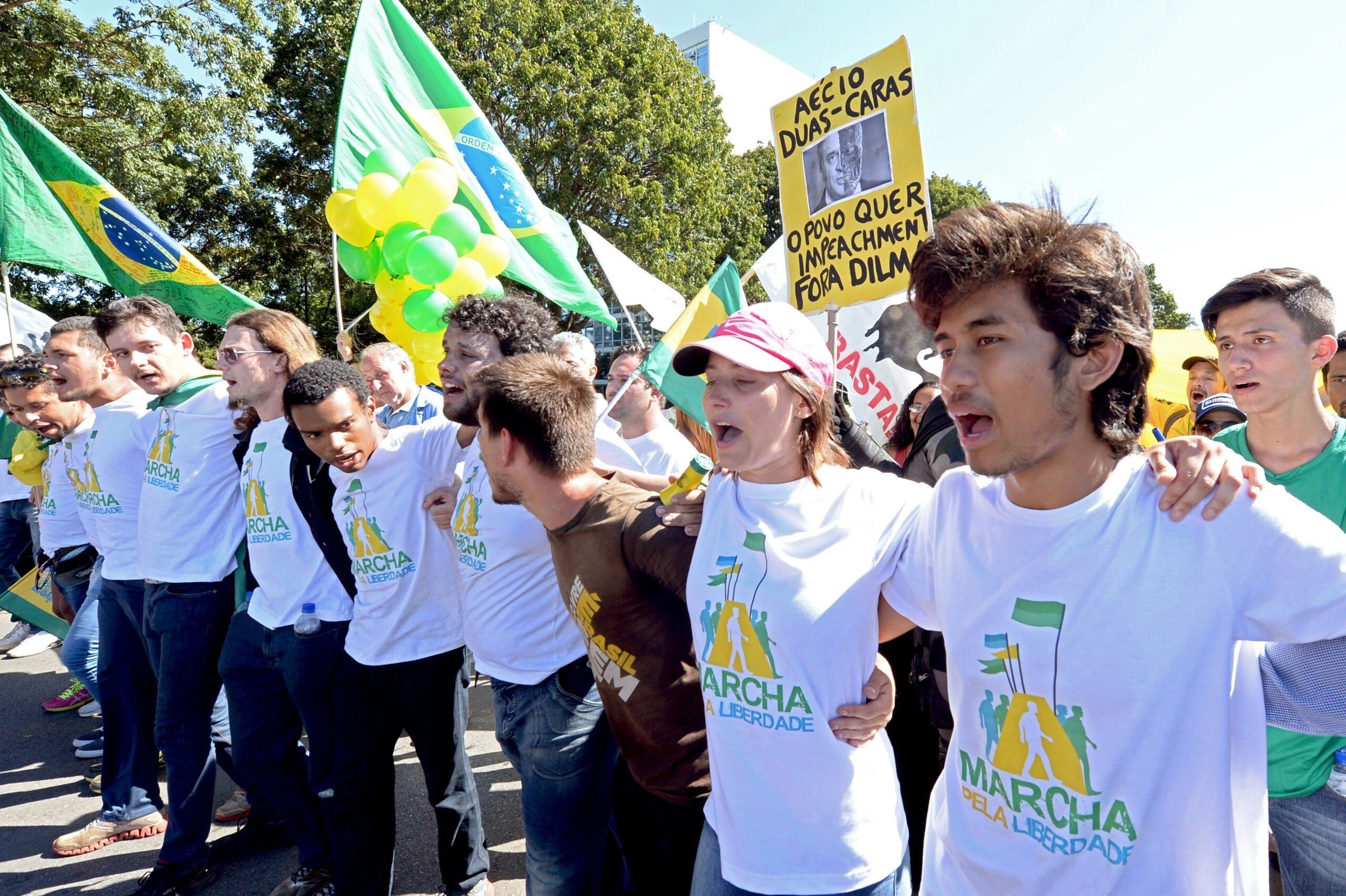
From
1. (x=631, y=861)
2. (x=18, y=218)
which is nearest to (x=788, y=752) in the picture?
(x=631, y=861)

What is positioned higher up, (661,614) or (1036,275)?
(1036,275)

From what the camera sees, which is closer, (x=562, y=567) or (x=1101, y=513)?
(x=1101, y=513)

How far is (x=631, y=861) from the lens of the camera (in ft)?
7.76

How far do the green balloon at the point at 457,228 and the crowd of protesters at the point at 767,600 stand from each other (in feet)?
5.39

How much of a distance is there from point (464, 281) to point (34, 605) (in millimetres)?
3153

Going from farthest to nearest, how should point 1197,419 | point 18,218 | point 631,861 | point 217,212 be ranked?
point 217,212, point 18,218, point 1197,419, point 631,861

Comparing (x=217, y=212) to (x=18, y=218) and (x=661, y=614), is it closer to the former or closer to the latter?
(x=18, y=218)

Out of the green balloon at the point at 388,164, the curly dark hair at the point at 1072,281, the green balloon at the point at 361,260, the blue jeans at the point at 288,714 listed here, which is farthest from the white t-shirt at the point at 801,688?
the green balloon at the point at 361,260

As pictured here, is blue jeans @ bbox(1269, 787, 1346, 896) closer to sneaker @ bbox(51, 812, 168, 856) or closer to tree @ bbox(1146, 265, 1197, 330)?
sneaker @ bbox(51, 812, 168, 856)

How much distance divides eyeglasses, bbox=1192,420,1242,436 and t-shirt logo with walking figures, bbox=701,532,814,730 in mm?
3276

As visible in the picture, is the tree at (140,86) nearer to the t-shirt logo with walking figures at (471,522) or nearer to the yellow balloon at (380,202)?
the yellow balloon at (380,202)

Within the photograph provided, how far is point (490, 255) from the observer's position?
208 inches

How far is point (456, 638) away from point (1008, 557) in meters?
2.18

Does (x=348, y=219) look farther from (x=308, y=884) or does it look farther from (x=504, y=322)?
(x=308, y=884)
